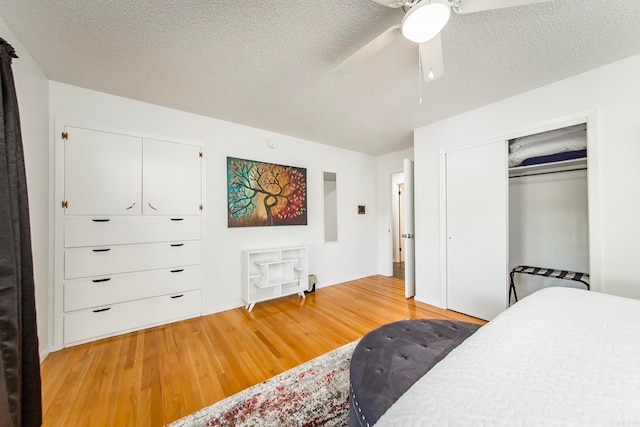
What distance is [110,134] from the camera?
2244mm

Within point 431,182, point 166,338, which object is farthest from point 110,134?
point 431,182

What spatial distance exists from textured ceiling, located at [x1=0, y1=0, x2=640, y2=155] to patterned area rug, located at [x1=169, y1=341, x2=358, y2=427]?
232 centimetres

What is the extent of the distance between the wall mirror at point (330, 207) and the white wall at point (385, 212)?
3.53 ft

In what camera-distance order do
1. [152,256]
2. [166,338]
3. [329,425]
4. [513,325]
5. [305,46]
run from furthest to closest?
[152,256] → [166,338] → [305,46] → [329,425] → [513,325]

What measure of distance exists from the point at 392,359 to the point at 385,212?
3515 millimetres

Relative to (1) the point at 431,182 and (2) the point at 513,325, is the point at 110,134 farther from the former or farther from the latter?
(1) the point at 431,182

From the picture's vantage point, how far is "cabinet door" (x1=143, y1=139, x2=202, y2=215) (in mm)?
2418

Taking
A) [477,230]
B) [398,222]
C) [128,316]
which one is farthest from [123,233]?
[398,222]

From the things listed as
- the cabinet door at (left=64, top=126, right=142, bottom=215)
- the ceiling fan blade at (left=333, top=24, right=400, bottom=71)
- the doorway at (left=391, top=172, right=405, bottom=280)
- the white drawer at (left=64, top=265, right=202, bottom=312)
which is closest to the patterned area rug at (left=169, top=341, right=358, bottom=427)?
the white drawer at (left=64, top=265, right=202, bottom=312)

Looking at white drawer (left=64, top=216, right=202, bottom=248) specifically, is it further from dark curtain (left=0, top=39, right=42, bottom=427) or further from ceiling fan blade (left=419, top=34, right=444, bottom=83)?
ceiling fan blade (left=419, top=34, right=444, bottom=83)

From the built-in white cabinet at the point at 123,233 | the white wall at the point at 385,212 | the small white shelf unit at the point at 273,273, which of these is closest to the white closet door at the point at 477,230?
the white wall at the point at 385,212

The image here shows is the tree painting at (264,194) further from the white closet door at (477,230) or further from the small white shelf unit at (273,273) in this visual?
the white closet door at (477,230)

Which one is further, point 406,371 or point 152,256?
point 152,256

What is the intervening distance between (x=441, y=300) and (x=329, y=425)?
85.5 inches
